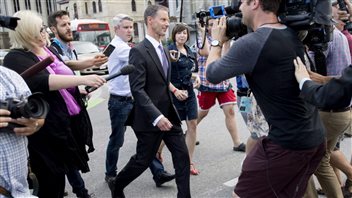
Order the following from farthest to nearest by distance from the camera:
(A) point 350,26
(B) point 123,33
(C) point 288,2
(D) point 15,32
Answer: (B) point 123,33 → (A) point 350,26 → (D) point 15,32 → (C) point 288,2

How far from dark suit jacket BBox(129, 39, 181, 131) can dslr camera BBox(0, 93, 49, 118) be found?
134cm

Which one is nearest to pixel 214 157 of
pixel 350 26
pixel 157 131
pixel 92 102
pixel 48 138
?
pixel 157 131

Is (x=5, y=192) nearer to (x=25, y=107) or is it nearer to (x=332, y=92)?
(x=25, y=107)

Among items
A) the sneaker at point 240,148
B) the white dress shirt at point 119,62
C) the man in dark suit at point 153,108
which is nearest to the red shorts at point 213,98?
the sneaker at point 240,148

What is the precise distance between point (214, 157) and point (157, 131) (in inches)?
72.8

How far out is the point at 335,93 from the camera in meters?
1.66

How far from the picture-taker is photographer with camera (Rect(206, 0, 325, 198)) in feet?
6.54

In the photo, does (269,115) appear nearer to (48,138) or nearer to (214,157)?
(48,138)

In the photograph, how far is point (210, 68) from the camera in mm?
2168

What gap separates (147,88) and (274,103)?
1389 mm

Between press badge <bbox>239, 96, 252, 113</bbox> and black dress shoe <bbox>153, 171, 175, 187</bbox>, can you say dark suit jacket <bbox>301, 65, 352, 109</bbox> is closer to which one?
press badge <bbox>239, 96, 252, 113</bbox>

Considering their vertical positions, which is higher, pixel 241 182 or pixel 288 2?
pixel 288 2

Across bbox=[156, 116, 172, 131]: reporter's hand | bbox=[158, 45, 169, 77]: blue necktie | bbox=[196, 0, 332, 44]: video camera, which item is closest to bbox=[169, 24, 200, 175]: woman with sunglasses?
bbox=[158, 45, 169, 77]: blue necktie

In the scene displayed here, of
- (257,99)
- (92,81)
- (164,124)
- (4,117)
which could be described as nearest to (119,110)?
(164,124)
